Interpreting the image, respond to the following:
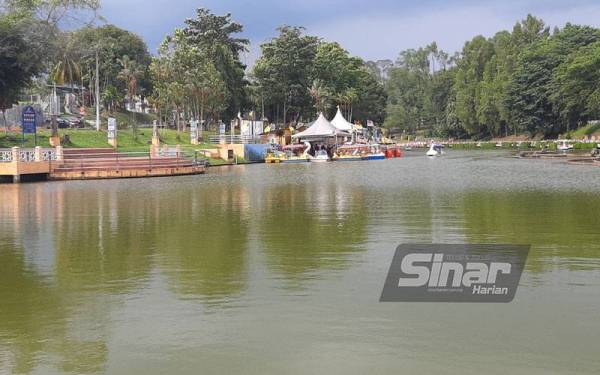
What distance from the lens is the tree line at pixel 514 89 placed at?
9144 centimetres

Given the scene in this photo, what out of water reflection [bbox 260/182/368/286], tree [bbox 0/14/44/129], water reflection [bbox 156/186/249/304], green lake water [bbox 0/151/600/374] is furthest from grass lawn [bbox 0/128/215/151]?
green lake water [bbox 0/151/600/374]

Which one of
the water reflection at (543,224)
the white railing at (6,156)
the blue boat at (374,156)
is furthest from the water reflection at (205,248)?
the blue boat at (374,156)

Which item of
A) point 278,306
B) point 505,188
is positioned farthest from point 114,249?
point 505,188

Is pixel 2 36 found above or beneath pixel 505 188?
above

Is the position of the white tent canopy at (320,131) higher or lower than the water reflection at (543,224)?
higher

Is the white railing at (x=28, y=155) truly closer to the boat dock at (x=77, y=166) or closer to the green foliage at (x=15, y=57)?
the boat dock at (x=77, y=166)

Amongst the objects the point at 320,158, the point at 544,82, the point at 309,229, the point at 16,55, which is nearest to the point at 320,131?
the point at 320,158

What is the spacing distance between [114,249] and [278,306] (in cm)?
617

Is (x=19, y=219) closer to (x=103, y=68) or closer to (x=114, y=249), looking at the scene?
(x=114, y=249)

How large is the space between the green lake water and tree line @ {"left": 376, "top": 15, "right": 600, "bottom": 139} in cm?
7706

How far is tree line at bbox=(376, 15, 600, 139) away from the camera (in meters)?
91.4

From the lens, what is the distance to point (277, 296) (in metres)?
9.40

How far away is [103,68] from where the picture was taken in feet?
329

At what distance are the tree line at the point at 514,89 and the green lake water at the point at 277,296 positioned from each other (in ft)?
253
